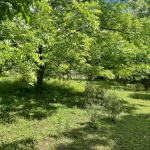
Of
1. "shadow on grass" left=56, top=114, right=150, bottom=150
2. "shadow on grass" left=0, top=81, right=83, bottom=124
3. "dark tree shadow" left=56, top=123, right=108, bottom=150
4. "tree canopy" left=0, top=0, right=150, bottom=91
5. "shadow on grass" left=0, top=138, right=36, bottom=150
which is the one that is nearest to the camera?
"shadow on grass" left=0, top=138, right=36, bottom=150

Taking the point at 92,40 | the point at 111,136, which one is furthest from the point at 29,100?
the point at 111,136

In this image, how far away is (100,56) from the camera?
12625mm

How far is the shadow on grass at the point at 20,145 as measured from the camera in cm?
610

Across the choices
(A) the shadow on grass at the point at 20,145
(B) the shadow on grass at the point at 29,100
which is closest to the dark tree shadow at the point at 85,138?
(A) the shadow on grass at the point at 20,145

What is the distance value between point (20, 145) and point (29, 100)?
242 inches

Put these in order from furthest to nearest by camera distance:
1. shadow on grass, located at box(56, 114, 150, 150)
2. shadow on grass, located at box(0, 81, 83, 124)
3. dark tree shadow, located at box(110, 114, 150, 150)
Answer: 1. shadow on grass, located at box(0, 81, 83, 124)
2. dark tree shadow, located at box(110, 114, 150, 150)
3. shadow on grass, located at box(56, 114, 150, 150)

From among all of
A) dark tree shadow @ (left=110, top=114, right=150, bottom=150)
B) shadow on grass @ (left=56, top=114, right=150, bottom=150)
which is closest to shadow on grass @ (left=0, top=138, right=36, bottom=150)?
shadow on grass @ (left=56, top=114, right=150, bottom=150)

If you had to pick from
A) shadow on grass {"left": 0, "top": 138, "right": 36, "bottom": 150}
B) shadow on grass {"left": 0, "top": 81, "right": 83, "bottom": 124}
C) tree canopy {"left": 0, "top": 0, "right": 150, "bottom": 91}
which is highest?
tree canopy {"left": 0, "top": 0, "right": 150, "bottom": 91}

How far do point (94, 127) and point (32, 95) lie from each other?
634 cm

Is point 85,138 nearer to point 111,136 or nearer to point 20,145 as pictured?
point 111,136

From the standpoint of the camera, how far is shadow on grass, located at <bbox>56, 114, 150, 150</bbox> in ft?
21.5

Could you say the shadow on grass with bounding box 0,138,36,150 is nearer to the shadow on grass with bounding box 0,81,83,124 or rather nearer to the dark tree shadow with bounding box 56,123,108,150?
the dark tree shadow with bounding box 56,123,108,150

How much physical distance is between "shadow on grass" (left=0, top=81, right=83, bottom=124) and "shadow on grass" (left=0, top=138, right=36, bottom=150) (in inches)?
78.5

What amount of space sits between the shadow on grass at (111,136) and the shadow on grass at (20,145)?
0.78 m
